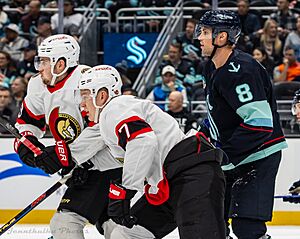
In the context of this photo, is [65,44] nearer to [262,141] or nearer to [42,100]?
[42,100]

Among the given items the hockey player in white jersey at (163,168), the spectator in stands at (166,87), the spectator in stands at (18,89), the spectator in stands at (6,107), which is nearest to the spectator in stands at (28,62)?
the spectator in stands at (18,89)

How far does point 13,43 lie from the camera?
28.7 feet

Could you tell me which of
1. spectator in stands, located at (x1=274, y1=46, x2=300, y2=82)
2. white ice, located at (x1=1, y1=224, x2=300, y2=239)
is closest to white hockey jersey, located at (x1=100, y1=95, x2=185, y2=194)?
white ice, located at (x1=1, y1=224, x2=300, y2=239)

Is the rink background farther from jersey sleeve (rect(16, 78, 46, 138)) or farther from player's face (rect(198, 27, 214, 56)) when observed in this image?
player's face (rect(198, 27, 214, 56))

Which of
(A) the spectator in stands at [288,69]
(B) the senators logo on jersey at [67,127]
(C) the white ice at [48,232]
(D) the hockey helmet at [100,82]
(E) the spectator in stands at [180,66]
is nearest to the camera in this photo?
(D) the hockey helmet at [100,82]

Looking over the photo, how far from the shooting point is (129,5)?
9.26 m

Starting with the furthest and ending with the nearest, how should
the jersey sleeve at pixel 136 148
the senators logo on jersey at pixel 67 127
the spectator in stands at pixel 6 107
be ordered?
the spectator in stands at pixel 6 107
the senators logo on jersey at pixel 67 127
the jersey sleeve at pixel 136 148

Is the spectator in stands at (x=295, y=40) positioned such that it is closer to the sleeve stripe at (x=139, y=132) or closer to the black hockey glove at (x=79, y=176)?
the black hockey glove at (x=79, y=176)

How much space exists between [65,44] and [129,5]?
5089 millimetres

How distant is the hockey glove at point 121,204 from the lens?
133 inches

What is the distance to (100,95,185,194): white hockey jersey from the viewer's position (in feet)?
10.8

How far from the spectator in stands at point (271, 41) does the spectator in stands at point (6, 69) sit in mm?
2287

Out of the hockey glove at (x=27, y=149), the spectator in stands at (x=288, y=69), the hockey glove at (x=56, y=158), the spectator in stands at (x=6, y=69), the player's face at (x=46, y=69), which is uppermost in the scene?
the player's face at (x=46, y=69)

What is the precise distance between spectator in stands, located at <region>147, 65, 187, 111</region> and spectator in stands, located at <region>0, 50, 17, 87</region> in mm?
1439
